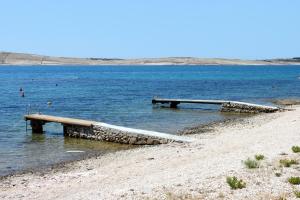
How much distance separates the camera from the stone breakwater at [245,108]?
3844 centimetres

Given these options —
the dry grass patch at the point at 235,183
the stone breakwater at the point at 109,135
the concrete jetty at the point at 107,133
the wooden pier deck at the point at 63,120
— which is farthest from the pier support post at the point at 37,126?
the dry grass patch at the point at 235,183

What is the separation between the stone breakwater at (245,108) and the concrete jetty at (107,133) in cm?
1618

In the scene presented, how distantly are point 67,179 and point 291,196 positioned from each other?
292 inches

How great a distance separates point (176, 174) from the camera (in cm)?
1395

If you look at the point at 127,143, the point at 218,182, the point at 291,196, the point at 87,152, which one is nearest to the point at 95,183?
the point at 218,182

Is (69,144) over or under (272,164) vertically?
under

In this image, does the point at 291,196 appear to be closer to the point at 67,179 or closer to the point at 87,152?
the point at 67,179

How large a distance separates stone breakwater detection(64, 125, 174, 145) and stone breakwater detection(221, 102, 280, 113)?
16654 mm

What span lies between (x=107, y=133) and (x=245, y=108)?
701 inches

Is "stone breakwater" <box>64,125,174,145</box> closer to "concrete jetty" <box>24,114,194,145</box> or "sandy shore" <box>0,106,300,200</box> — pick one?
"concrete jetty" <box>24,114,194,145</box>

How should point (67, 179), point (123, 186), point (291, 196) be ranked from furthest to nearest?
point (67, 179) < point (123, 186) < point (291, 196)

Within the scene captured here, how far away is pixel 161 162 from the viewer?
1720 centimetres

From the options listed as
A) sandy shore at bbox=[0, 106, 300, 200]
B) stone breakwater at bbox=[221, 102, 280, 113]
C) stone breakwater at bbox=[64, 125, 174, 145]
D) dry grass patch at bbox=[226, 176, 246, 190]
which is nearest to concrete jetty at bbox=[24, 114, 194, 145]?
stone breakwater at bbox=[64, 125, 174, 145]

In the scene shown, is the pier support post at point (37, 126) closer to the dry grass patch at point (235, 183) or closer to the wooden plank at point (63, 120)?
the wooden plank at point (63, 120)
